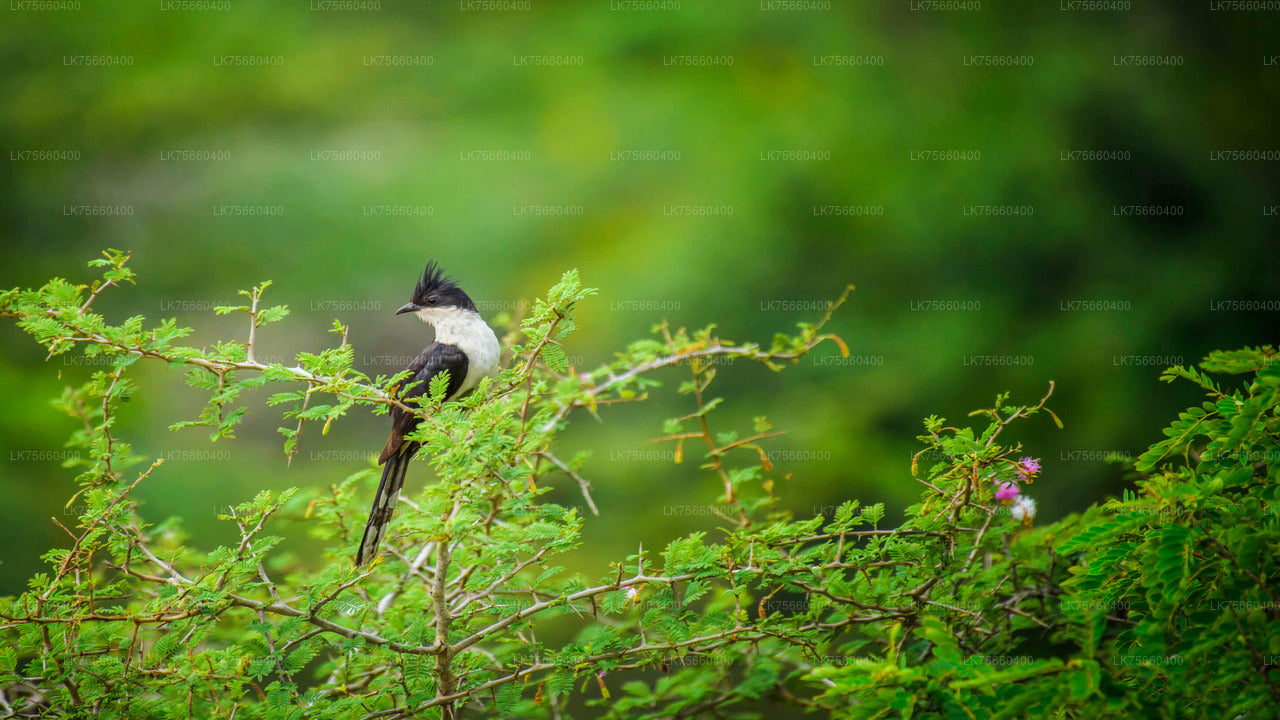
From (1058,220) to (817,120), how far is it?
1.89m

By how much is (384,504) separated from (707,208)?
3.80 metres

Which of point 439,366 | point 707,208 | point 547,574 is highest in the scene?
point 707,208

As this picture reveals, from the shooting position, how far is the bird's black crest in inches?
146

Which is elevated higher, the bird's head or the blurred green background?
the blurred green background

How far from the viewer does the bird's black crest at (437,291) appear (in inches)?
146

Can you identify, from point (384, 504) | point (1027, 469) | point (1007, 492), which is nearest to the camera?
point (1027, 469)

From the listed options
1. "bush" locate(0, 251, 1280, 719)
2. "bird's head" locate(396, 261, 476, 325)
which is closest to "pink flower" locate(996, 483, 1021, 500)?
"bush" locate(0, 251, 1280, 719)

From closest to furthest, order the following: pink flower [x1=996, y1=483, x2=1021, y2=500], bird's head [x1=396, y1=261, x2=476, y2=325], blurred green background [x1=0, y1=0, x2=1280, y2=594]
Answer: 1. pink flower [x1=996, y1=483, x2=1021, y2=500]
2. bird's head [x1=396, y1=261, x2=476, y2=325]
3. blurred green background [x1=0, y1=0, x2=1280, y2=594]

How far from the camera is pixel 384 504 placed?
2725 mm

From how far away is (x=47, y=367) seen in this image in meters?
5.93

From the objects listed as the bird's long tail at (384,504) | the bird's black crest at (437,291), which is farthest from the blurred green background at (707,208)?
the bird's long tail at (384,504)

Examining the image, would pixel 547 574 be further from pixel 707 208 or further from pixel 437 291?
pixel 707 208

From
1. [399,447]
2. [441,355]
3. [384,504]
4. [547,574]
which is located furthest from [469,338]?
[547,574]

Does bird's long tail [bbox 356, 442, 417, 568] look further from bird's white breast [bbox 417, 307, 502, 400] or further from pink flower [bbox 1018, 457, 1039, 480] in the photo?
pink flower [bbox 1018, 457, 1039, 480]
